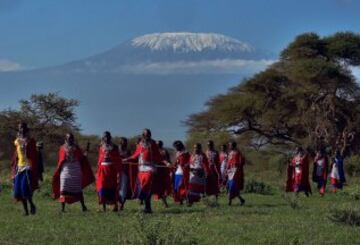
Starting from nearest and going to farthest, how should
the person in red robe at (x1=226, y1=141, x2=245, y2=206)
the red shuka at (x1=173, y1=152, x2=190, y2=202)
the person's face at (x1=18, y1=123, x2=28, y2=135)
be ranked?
the person's face at (x1=18, y1=123, x2=28, y2=135), the red shuka at (x1=173, y1=152, x2=190, y2=202), the person in red robe at (x1=226, y1=141, x2=245, y2=206)

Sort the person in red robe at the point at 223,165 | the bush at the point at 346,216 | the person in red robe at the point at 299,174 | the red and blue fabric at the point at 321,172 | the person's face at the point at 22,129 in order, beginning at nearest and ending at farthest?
the bush at the point at 346,216 → the person's face at the point at 22,129 → the person in red robe at the point at 223,165 → the person in red robe at the point at 299,174 → the red and blue fabric at the point at 321,172

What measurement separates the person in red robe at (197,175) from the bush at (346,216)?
17.9ft

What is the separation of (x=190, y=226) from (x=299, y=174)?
1119 cm

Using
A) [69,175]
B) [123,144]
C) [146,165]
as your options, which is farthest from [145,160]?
[123,144]

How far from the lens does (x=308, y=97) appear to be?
45969mm

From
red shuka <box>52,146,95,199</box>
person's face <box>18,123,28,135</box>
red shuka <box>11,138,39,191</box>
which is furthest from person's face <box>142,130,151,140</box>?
person's face <box>18,123,28,135</box>

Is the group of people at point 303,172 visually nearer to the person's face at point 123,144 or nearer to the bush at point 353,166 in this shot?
the person's face at point 123,144

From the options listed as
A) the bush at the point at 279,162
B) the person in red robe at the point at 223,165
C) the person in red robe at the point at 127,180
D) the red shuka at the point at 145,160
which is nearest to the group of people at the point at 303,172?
the person in red robe at the point at 223,165

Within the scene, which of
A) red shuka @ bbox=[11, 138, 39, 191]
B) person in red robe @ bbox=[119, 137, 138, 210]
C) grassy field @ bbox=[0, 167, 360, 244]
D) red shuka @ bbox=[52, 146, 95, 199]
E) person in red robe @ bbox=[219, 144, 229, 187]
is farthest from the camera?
person in red robe @ bbox=[219, 144, 229, 187]

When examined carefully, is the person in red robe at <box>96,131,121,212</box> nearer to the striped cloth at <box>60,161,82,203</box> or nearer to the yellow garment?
the striped cloth at <box>60,161,82,203</box>

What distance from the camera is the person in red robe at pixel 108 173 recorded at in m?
16.5

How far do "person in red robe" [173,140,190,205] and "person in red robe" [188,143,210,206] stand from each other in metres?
0.17

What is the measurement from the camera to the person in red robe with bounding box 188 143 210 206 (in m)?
18.9

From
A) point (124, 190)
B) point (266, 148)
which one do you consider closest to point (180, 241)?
point (124, 190)
